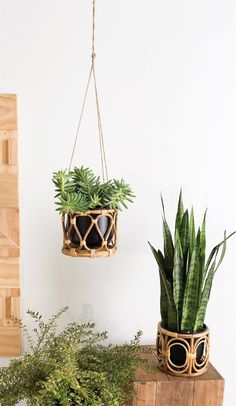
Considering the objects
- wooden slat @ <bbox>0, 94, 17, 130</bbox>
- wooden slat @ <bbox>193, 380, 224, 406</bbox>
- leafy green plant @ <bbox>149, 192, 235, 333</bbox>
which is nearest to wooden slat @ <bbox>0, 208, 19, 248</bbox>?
wooden slat @ <bbox>0, 94, 17, 130</bbox>

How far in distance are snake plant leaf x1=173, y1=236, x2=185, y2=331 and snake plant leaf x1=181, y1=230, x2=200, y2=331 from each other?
2cm

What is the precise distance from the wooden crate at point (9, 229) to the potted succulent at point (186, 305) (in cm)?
54

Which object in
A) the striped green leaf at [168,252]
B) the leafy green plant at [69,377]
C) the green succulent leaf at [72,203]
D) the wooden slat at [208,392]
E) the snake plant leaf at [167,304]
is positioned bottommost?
the wooden slat at [208,392]

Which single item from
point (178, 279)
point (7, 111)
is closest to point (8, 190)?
point (7, 111)

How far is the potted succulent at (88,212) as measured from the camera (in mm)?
1276

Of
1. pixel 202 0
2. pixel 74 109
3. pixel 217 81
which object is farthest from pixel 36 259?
pixel 202 0

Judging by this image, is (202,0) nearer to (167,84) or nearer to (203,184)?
(167,84)

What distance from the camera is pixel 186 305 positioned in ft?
4.54

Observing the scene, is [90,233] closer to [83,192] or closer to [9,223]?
[83,192]

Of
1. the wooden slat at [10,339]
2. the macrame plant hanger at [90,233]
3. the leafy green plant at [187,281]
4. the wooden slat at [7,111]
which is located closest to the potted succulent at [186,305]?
the leafy green plant at [187,281]

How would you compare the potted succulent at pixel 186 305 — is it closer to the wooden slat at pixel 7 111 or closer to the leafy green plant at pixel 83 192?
the leafy green plant at pixel 83 192

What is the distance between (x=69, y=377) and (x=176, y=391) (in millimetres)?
354

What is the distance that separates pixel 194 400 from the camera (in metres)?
1.38

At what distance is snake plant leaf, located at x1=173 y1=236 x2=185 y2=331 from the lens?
138 centimetres
